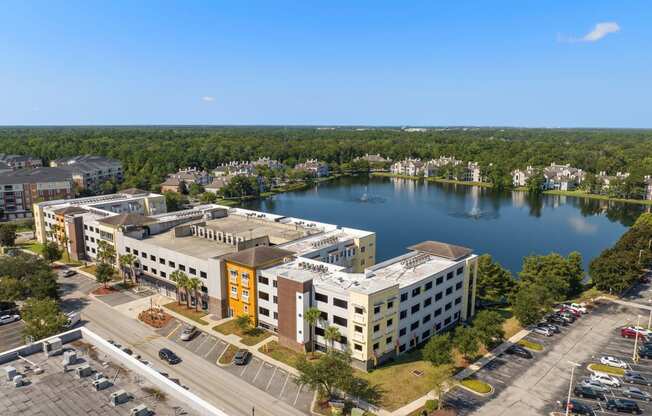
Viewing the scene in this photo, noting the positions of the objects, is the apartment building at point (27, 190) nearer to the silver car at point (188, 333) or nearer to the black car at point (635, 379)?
the silver car at point (188, 333)

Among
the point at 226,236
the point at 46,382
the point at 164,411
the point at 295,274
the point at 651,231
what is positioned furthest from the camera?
the point at 651,231

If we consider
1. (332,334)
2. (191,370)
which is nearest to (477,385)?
(332,334)

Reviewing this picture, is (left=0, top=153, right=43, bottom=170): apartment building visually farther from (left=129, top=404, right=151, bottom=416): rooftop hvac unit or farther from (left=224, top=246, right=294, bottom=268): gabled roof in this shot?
(left=129, top=404, right=151, bottom=416): rooftop hvac unit

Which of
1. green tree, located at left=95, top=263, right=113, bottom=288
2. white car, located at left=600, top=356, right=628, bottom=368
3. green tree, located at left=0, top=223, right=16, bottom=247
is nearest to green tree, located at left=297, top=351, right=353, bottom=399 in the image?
white car, located at left=600, top=356, right=628, bottom=368

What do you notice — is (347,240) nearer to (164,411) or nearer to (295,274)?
(295,274)

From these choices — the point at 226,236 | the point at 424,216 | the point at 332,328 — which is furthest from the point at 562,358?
the point at 424,216
